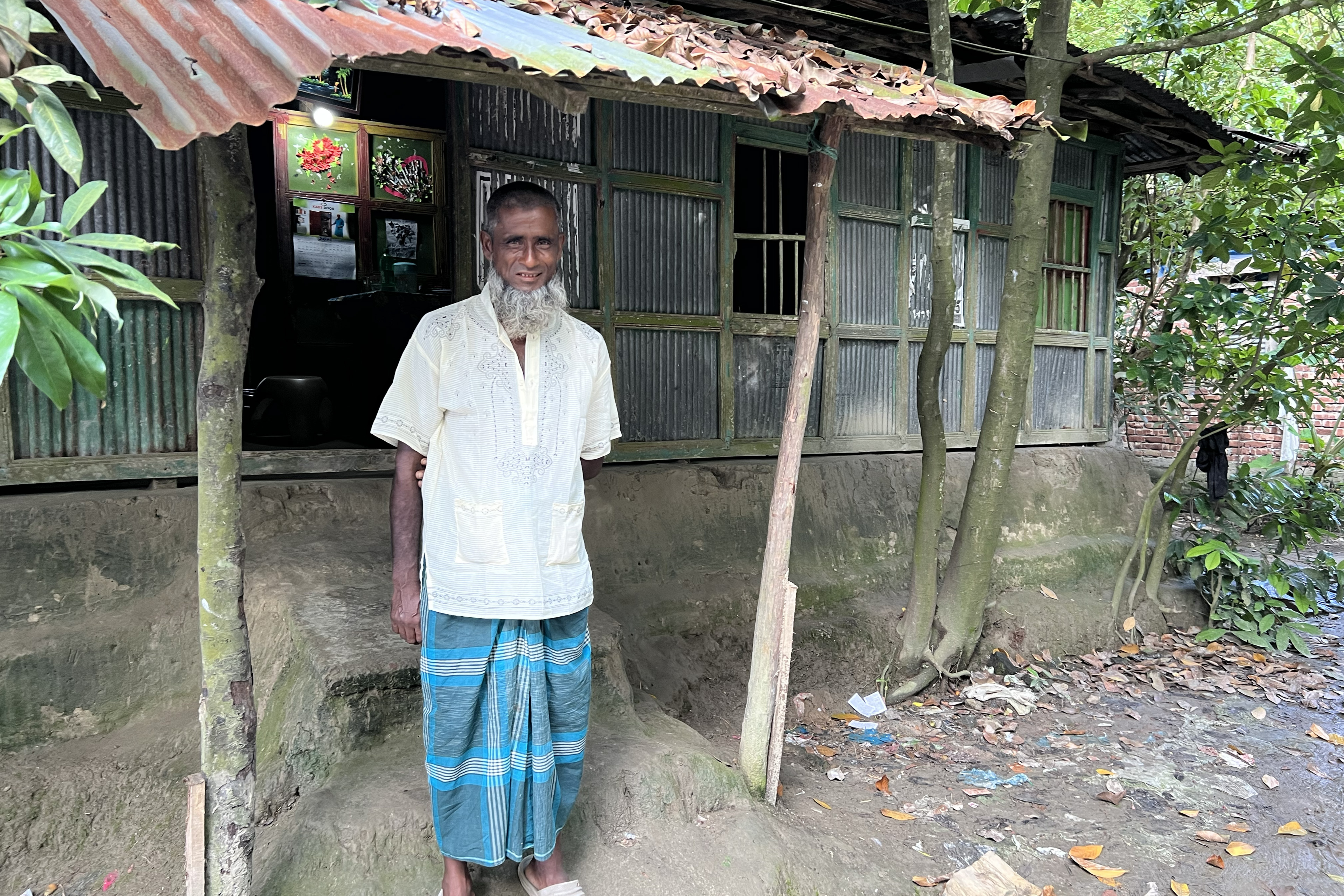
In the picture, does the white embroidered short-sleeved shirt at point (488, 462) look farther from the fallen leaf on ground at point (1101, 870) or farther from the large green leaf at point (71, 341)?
the fallen leaf on ground at point (1101, 870)

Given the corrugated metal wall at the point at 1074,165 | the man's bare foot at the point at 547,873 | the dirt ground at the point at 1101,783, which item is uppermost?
the corrugated metal wall at the point at 1074,165

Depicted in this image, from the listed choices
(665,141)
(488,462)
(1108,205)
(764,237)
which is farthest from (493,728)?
(1108,205)

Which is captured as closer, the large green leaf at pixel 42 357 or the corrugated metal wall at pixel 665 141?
the large green leaf at pixel 42 357

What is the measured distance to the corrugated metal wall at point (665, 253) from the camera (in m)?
5.00

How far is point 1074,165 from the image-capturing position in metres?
7.25

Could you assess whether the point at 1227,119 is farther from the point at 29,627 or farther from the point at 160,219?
the point at 29,627

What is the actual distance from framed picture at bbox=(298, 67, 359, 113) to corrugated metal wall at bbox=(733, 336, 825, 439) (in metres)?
2.96

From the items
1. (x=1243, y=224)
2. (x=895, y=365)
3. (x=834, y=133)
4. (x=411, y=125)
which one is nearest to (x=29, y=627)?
(x=834, y=133)

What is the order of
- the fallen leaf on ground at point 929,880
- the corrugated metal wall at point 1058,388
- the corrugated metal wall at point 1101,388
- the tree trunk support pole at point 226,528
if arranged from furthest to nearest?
the corrugated metal wall at point 1101,388 → the corrugated metal wall at point 1058,388 → the fallen leaf on ground at point 929,880 → the tree trunk support pole at point 226,528

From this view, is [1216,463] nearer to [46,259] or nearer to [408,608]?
[408,608]

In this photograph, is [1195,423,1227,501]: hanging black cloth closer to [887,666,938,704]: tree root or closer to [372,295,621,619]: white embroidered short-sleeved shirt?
[887,666,938,704]: tree root

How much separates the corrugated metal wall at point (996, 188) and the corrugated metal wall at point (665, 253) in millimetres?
2495

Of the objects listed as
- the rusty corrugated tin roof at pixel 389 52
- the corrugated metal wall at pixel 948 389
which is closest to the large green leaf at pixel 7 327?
the rusty corrugated tin roof at pixel 389 52

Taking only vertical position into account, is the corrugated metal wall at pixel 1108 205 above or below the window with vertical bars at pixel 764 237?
above
